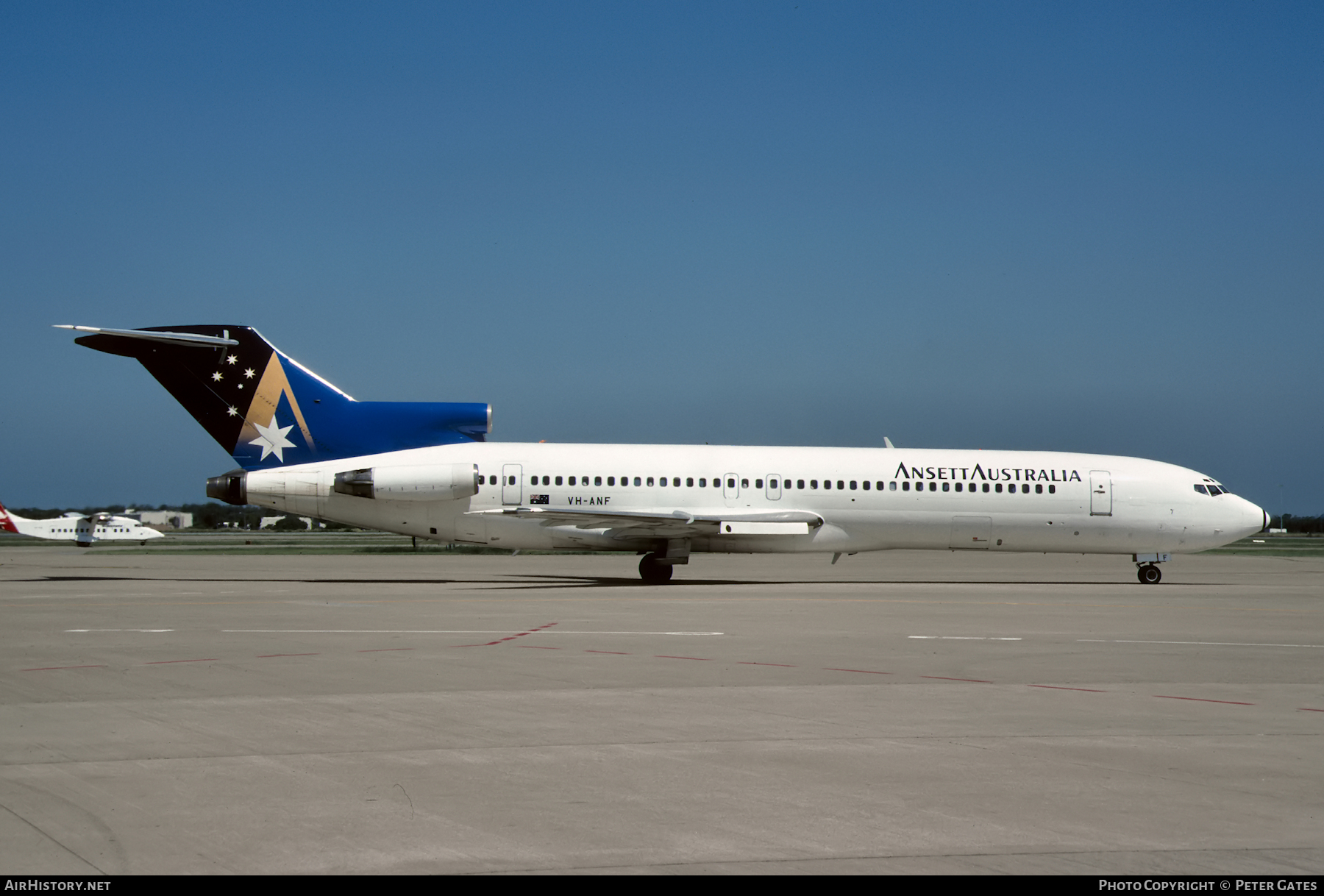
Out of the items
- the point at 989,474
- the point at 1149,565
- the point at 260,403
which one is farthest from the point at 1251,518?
the point at 260,403

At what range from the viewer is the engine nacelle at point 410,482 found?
28.5 m

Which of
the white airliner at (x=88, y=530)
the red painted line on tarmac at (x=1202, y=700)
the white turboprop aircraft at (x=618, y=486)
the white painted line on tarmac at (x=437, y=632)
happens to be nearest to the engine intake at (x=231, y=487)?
the white turboprop aircraft at (x=618, y=486)

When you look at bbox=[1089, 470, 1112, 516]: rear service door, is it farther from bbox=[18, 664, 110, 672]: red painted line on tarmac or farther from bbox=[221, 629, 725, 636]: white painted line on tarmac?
bbox=[18, 664, 110, 672]: red painted line on tarmac

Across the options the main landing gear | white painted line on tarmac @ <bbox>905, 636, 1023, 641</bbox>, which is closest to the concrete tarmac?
white painted line on tarmac @ <bbox>905, 636, 1023, 641</bbox>

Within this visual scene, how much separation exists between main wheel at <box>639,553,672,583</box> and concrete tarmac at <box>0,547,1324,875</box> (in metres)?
10.0

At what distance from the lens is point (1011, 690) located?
1089cm

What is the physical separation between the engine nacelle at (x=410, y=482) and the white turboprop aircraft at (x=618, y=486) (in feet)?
0.10

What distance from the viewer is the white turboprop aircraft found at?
28.8m

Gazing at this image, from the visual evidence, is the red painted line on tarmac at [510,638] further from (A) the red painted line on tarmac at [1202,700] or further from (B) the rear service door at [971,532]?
(B) the rear service door at [971,532]

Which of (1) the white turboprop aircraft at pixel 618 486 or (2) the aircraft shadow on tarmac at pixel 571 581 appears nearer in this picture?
(2) the aircraft shadow on tarmac at pixel 571 581

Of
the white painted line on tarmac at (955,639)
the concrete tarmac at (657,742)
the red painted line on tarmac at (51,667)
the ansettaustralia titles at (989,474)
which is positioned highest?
the ansettaustralia titles at (989,474)

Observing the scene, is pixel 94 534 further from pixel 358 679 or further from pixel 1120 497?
pixel 358 679

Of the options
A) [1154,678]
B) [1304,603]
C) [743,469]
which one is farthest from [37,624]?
[1304,603]

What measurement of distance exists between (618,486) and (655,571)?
7.41 ft
